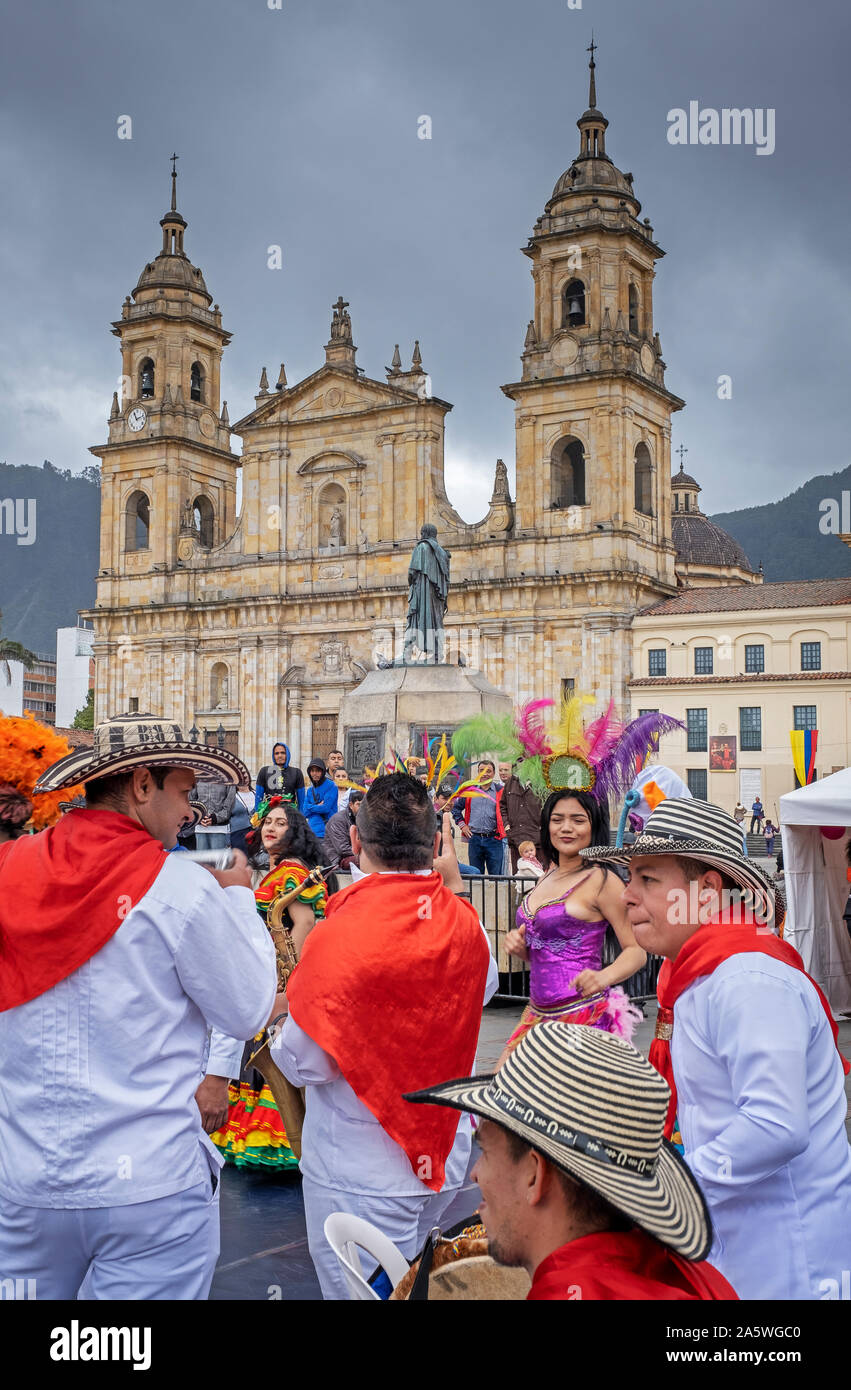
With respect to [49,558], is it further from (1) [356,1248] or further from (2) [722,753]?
(1) [356,1248]

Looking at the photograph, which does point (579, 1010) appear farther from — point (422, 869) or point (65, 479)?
point (65, 479)

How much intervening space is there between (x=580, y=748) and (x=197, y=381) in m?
45.6

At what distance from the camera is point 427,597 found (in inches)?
736

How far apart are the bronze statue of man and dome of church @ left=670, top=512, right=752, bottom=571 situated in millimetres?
41669

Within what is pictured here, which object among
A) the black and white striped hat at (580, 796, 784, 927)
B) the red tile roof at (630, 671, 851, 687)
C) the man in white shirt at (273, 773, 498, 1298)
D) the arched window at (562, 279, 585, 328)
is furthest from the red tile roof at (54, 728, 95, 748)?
the arched window at (562, 279, 585, 328)

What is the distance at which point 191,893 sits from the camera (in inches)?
107

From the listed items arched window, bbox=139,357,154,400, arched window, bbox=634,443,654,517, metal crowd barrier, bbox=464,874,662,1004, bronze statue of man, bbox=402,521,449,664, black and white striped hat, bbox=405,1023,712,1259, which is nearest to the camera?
black and white striped hat, bbox=405,1023,712,1259

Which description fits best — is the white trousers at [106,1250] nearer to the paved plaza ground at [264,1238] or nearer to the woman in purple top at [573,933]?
the paved plaza ground at [264,1238]

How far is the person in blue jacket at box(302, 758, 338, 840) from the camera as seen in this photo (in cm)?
1311

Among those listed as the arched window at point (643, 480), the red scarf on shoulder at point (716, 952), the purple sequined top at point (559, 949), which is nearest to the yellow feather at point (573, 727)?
the purple sequined top at point (559, 949)

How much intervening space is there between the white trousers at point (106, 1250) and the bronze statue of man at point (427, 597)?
1585 centimetres

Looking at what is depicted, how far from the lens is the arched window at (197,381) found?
5128cm

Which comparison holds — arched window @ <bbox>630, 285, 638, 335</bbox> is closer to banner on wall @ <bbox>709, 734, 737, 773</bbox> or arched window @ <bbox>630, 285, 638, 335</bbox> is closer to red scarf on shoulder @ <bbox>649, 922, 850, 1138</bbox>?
banner on wall @ <bbox>709, 734, 737, 773</bbox>
